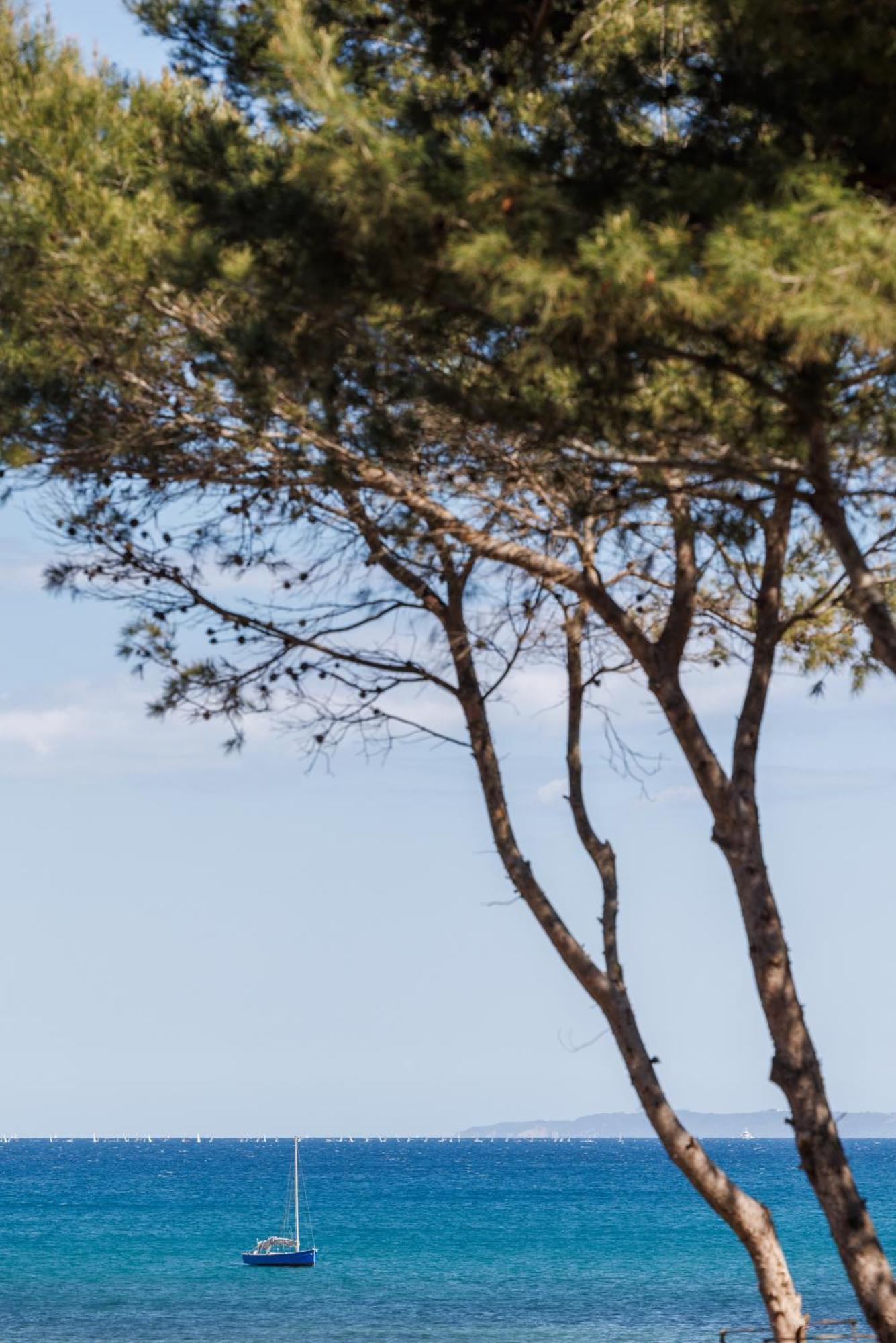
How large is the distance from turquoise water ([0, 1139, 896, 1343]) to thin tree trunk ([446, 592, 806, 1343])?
66.3ft

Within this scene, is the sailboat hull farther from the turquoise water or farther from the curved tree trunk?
the curved tree trunk

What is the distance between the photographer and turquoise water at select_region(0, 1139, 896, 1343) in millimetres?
28547

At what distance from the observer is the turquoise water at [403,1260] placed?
2855 cm

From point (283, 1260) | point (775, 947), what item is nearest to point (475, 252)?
point (775, 947)

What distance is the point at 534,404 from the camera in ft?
19.0

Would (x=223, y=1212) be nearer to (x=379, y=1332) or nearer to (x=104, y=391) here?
(x=379, y=1332)

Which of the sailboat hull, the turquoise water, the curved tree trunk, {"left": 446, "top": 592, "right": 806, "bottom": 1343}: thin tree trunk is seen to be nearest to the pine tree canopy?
the curved tree trunk

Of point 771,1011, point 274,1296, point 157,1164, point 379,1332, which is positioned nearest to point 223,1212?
point 274,1296

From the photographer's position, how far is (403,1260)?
4053cm

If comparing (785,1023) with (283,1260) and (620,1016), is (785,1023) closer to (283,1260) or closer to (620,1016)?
(620,1016)

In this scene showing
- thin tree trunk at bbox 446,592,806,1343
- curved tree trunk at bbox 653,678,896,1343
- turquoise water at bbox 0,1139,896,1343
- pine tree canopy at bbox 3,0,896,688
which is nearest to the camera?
pine tree canopy at bbox 3,0,896,688

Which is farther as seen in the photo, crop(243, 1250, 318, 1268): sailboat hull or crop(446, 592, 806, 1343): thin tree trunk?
crop(243, 1250, 318, 1268): sailboat hull

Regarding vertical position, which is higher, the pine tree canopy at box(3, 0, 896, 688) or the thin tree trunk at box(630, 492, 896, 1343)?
the pine tree canopy at box(3, 0, 896, 688)

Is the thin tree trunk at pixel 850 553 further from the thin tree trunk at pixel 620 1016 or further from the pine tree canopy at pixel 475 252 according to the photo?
the thin tree trunk at pixel 620 1016
